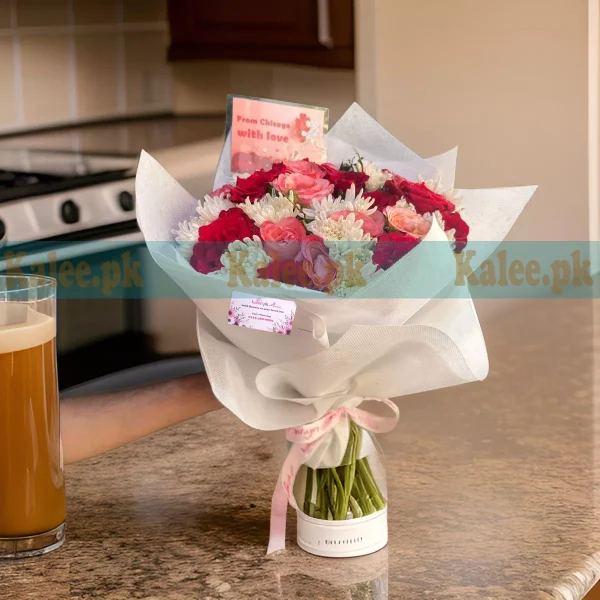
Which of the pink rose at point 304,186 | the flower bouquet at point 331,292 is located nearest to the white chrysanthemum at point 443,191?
the flower bouquet at point 331,292

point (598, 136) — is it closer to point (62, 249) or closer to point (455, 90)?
point (455, 90)

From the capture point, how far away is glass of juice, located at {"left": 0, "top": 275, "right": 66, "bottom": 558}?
2.91ft

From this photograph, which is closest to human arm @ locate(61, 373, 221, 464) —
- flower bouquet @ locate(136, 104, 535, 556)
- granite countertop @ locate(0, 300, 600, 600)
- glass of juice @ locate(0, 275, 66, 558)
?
granite countertop @ locate(0, 300, 600, 600)

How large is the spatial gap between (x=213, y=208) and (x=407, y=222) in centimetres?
17

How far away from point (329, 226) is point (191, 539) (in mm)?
359

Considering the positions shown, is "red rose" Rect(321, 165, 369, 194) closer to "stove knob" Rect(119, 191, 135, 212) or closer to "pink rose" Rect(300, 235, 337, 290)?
"pink rose" Rect(300, 235, 337, 290)

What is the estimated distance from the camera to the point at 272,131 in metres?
0.92

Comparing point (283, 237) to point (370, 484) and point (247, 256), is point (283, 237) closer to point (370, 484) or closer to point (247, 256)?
point (247, 256)

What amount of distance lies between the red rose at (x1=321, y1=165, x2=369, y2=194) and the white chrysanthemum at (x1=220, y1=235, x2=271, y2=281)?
9 cm

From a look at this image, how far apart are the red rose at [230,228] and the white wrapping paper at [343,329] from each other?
0.03 metres

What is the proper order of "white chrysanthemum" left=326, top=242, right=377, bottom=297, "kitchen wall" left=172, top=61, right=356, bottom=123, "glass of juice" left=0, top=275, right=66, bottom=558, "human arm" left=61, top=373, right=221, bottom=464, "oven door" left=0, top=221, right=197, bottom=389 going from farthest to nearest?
"kitchen wall" left=172, top=61, right=356, bottom=123, "oven door" left=0, top=221, right=197, bottom=389, "human arm" left=61, top=373, right=221, bottom=464, "glass of juice" left=0, top=275, right=66, bottom=558, "white chrysanthemum" left=326, top=242, right=377, bottom=297

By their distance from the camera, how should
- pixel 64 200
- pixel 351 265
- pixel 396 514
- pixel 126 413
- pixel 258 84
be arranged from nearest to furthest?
pixel 351 265 < pixel 396 514 < pixel 126 413 < pixel 64 200 < pixel 258 84

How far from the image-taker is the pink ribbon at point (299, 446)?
35.1 inches

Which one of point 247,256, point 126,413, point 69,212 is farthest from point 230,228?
point 69,212
